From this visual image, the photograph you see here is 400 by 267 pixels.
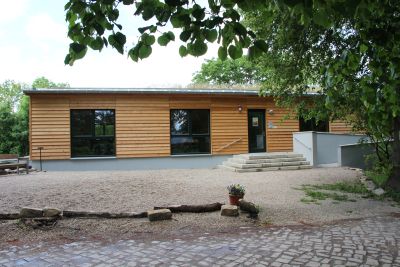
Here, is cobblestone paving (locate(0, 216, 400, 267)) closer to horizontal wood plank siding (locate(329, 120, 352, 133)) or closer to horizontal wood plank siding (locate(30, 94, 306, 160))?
horizontal wood plank siding (locate(30, 94, 306, 160))

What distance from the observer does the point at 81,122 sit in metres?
16.6

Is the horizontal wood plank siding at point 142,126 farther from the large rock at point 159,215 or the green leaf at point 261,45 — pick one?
the green leaf at point 261,45

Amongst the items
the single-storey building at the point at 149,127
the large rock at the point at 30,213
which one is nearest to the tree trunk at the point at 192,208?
the large rock at the point at 30,213

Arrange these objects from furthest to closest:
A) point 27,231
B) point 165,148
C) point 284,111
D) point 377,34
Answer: point 284,111 → point 165,148 → point 27,231 → point 377,34

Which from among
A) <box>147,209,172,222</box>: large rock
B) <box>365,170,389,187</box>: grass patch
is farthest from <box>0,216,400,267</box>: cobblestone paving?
<box>365,170,389,187</box>: grass patch

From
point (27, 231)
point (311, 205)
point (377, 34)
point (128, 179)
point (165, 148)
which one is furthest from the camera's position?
point (165, 148)

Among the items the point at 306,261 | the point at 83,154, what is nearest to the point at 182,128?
the point at 83,154

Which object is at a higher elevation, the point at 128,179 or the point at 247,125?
the point at 247,125

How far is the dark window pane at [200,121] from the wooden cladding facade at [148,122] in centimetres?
25

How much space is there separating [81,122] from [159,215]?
36.9ft

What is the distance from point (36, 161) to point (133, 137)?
162 inches

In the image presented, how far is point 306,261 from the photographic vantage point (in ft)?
14.6

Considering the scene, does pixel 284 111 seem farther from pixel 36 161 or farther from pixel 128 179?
pixel 36 161

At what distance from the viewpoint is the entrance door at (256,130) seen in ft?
60.8
